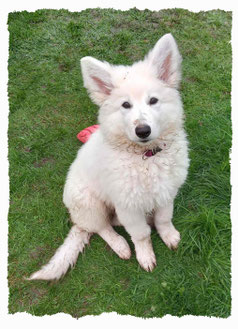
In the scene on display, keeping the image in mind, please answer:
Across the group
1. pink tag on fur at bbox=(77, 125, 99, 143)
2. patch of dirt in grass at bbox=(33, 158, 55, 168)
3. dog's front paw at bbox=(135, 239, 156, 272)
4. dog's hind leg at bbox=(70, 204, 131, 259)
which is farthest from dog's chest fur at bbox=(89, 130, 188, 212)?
patch of dirt in grass at bbox=(33, 158, 55, 168)

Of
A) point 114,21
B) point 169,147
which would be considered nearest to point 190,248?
point 169,147

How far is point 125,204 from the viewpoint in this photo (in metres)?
2.41

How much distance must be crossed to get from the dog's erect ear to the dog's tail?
1.76 m

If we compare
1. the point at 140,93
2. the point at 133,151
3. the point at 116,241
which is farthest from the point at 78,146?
the point at 140,93

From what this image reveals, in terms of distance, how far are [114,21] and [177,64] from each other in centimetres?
336

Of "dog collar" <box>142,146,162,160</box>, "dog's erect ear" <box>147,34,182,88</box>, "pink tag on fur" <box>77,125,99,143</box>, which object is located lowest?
"pink tag on fur" <box>77,125,99,143</box>

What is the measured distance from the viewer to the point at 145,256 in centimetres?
283

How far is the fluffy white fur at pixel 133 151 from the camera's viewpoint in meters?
2.15

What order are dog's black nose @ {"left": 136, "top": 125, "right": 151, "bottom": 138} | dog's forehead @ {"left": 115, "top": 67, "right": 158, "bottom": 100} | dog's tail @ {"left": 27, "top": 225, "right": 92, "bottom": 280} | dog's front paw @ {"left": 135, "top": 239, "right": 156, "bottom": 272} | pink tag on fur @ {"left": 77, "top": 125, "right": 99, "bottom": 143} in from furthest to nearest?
1. pink tag on fur @ {"left": 77, "top": 125, "right": 99, "bottom": 143}
2. dog's front paw @ {"left": 135, "top": 239, "right": 156, "bottom": 272}
3. dog's tail @ {"left": 27, "top": 225, "right": 92, "bottom": 280}
4. dog's forehead @ {"left": 115, "top": 67, "right": 158, "bottom": 100}
5. dog's black nose @ {"left": 136, "top": 125, "right": 151, "bottom": 138}

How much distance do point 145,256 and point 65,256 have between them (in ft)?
2.62

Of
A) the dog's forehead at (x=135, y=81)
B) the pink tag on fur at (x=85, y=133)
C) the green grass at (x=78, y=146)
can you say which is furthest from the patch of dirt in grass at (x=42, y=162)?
the dog's forehead at (x=135, y=81)

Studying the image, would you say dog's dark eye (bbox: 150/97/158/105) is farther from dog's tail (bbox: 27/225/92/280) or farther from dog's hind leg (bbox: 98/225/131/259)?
dog's tail (bbox: 27/225/92/280)

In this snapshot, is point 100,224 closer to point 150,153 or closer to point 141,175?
point 141,175

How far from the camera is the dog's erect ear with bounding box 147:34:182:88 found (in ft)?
7.13
